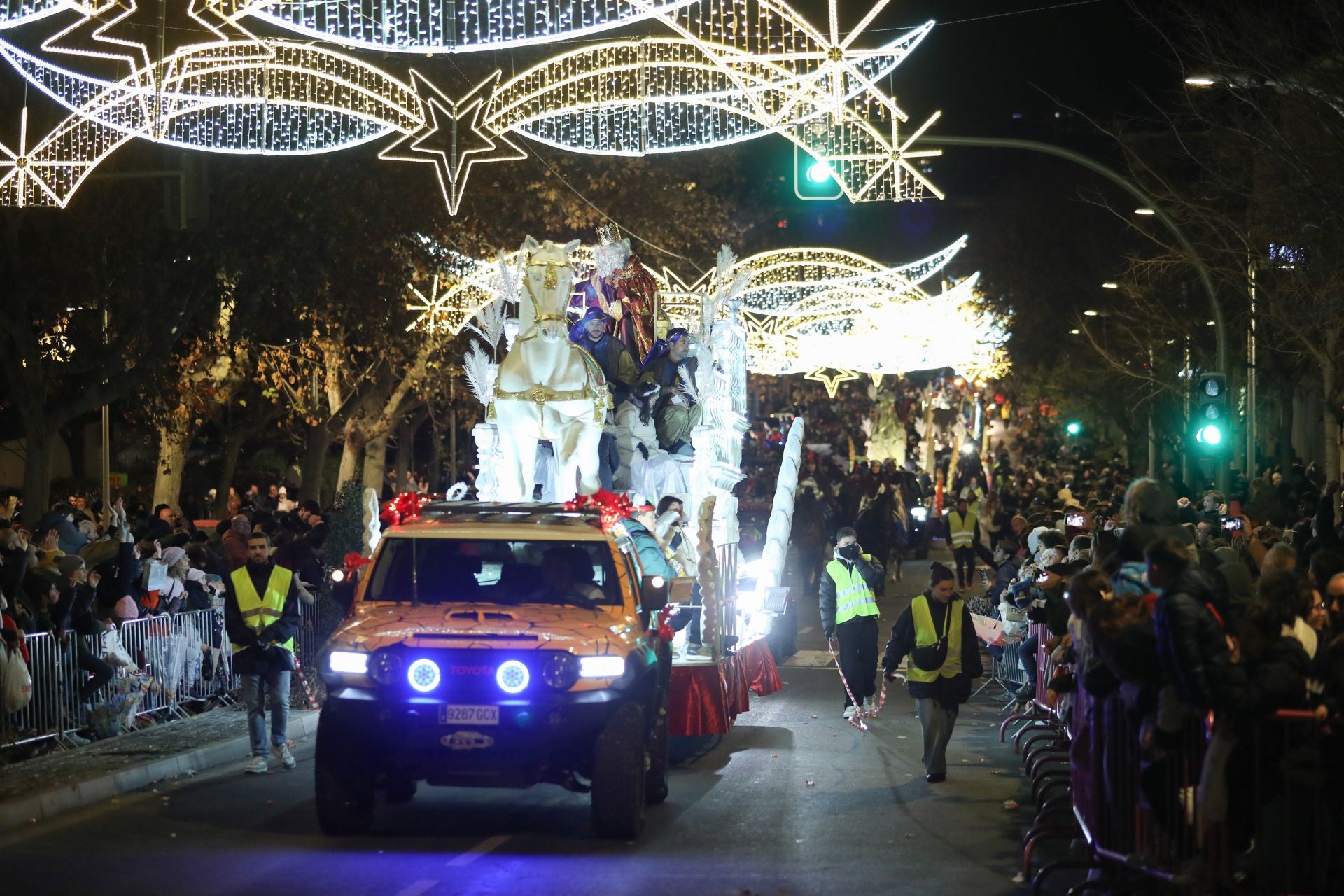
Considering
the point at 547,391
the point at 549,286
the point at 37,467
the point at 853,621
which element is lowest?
the point at 853,621

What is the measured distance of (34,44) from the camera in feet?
71.5

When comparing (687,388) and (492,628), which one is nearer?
(492,628)

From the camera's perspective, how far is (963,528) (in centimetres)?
2839

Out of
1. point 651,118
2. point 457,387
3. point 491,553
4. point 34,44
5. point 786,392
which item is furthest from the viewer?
point 786,392

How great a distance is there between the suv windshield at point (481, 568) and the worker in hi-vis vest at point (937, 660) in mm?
2615

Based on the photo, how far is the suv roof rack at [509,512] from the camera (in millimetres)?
11148

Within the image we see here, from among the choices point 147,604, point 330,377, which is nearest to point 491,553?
point 147,604

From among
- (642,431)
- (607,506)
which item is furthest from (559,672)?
(642,431)

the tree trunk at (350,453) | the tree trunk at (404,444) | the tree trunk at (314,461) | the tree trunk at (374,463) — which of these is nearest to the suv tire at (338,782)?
the tree trunk at (350,453)

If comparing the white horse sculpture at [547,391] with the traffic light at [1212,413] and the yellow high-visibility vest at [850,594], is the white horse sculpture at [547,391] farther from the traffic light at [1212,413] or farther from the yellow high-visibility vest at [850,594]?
the traffic light at [1212,413]

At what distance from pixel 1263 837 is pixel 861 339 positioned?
32472 mm

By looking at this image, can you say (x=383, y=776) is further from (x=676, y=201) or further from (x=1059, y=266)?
(x=1059, y=266)

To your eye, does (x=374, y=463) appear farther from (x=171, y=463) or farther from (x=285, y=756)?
(x=285, y=756)

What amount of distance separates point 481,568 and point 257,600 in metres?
2.09
